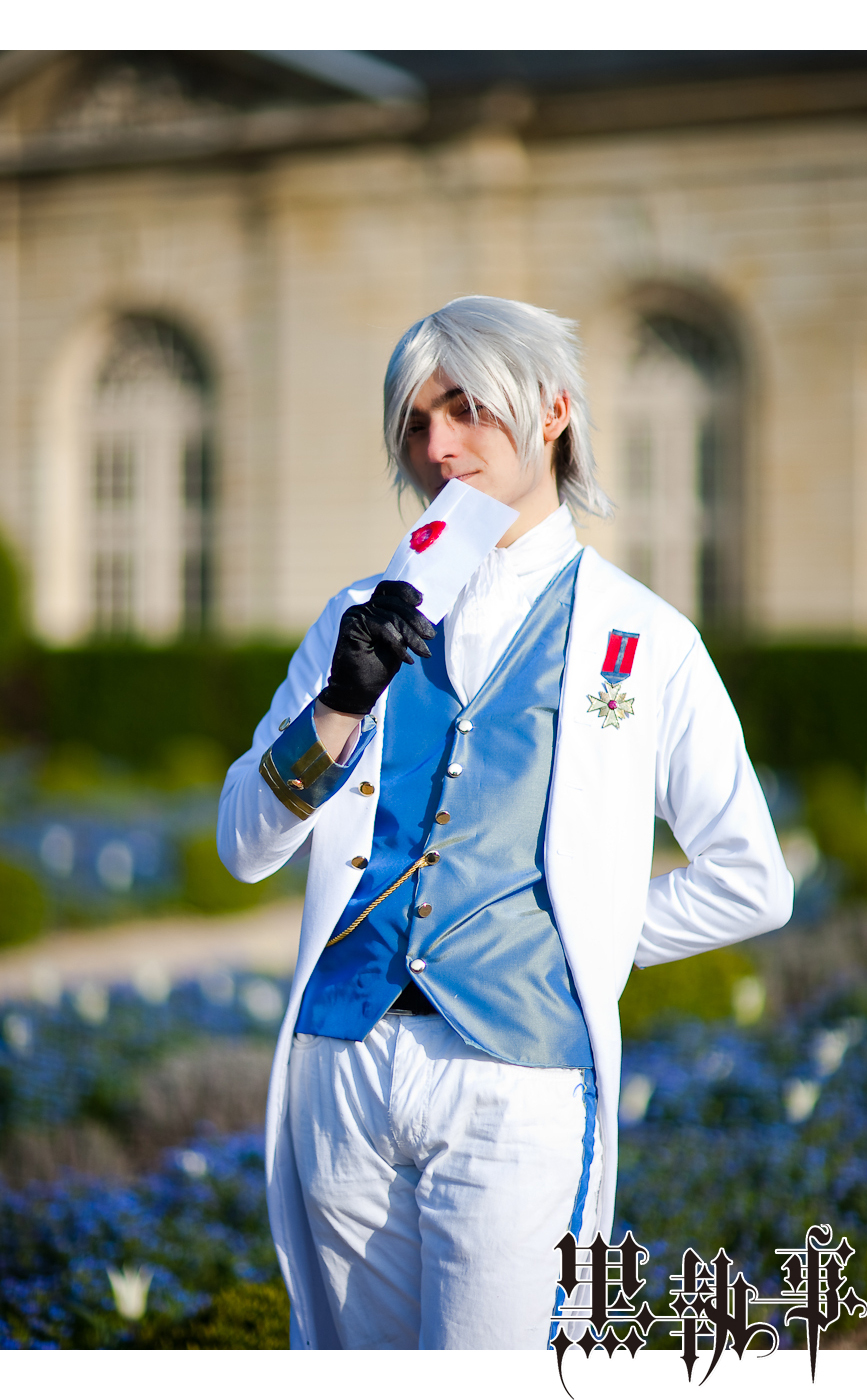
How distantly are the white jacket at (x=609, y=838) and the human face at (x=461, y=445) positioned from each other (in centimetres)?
16

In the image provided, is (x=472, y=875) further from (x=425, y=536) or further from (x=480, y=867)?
(x=425, y=536)

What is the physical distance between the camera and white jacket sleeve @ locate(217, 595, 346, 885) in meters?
1.64

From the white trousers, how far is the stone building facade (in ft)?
34.1

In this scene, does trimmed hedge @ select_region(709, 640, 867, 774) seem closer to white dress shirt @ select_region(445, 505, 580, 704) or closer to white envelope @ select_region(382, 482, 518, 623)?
white dress shirt @ select_region(445, 505, 580, 704)

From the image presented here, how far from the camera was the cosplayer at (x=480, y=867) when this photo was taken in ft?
5.02

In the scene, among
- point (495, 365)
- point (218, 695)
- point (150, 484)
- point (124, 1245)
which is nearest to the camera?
point (495, 365)

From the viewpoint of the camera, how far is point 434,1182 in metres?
1.53

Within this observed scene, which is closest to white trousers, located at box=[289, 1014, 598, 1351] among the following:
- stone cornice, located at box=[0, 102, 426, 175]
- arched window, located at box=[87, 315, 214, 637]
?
stone cornice, located at box=[0, 102, 426, 175]

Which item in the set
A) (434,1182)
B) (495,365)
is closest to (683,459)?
(495,365)

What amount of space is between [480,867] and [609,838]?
6.5 inches

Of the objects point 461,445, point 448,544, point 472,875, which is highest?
point 461,445

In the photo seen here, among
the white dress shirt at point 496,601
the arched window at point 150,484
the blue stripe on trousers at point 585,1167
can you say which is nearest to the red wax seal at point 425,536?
the white dress shirt at point 496,601

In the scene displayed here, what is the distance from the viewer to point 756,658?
35.7ft
